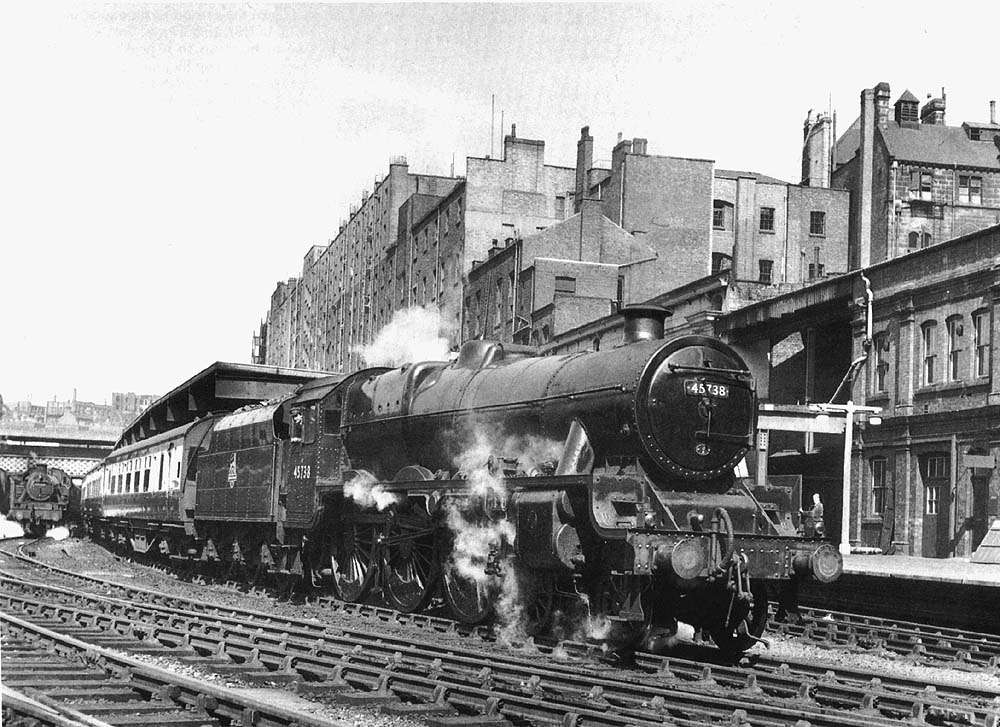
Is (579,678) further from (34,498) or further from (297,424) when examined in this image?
(34,498)

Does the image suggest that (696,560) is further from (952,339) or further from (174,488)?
(952,339)

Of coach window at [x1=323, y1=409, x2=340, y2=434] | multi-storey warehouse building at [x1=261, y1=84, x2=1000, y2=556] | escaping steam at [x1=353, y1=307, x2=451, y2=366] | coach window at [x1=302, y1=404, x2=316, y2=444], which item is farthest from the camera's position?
escaping steam at [x1=353, y1=307, x2=451, y2=366]

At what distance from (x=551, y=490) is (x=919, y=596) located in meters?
7.59

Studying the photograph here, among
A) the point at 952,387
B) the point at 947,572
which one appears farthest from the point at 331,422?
the point at 952,387

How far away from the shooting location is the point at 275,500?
1697cm


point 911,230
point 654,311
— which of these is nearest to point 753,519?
point 654,311

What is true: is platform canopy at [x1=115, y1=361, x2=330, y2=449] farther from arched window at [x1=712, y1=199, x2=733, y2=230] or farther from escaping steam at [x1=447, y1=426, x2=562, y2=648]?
arched window at [x1=712, y1=199, x2=733, y2=230]

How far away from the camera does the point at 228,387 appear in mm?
29234

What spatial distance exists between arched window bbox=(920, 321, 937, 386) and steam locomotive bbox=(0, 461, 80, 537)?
34.6 meters

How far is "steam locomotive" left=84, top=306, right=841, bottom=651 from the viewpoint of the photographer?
10148 mm

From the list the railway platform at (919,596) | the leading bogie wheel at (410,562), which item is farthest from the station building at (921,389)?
the leading bogie wheel at (410,562)

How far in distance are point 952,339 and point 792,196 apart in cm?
3022

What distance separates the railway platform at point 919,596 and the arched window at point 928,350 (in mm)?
7201

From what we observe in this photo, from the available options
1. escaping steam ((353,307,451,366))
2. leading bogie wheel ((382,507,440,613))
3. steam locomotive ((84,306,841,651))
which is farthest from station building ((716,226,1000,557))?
escaping steam ((353,307,451,366))
